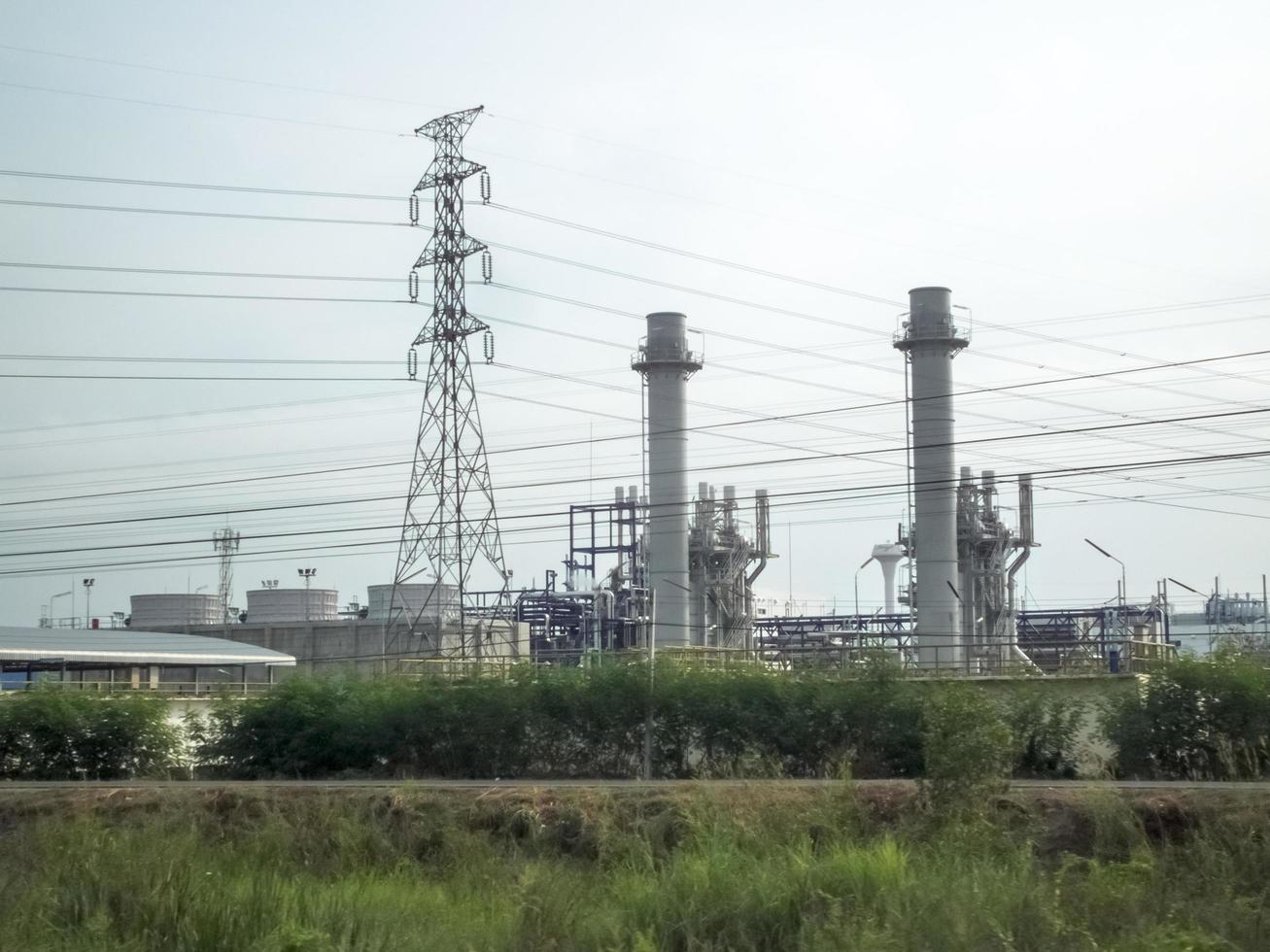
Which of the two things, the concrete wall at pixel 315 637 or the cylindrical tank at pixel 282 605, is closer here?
the concrete wall at pixel 315 637

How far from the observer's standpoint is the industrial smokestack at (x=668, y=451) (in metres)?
55.1

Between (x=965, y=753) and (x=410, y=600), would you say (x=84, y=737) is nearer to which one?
(x=965, y=753)

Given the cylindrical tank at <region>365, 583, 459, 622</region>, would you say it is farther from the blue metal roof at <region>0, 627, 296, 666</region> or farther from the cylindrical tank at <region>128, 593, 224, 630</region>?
the cylindrical tank at <region>128, 593, 224, 630</region>

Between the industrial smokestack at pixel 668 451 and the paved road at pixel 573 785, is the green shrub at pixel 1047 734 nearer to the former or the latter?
the paved road at pixel 573 785

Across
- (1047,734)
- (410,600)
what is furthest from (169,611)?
(1047,734)

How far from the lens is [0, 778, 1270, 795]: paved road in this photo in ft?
76.1

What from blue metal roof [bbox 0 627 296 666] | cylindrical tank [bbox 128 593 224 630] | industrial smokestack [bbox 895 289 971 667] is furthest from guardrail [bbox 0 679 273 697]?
cylindrical tank [bbox 128 593 224 630]

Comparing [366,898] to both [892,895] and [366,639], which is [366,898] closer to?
[892,895]

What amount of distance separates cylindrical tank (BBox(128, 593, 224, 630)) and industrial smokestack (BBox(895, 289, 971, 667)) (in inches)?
2039

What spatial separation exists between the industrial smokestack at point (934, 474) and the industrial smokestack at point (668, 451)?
9.47 meters

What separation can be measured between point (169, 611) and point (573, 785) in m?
65.8

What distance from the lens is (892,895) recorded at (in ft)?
49.9

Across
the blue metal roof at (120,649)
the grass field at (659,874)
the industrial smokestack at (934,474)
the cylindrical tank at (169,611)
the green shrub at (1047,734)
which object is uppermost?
the industrial smokestack at (934,474)

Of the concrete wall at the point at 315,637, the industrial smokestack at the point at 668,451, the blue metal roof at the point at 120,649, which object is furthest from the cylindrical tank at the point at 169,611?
the industrial smokestack at the point at 668,451
